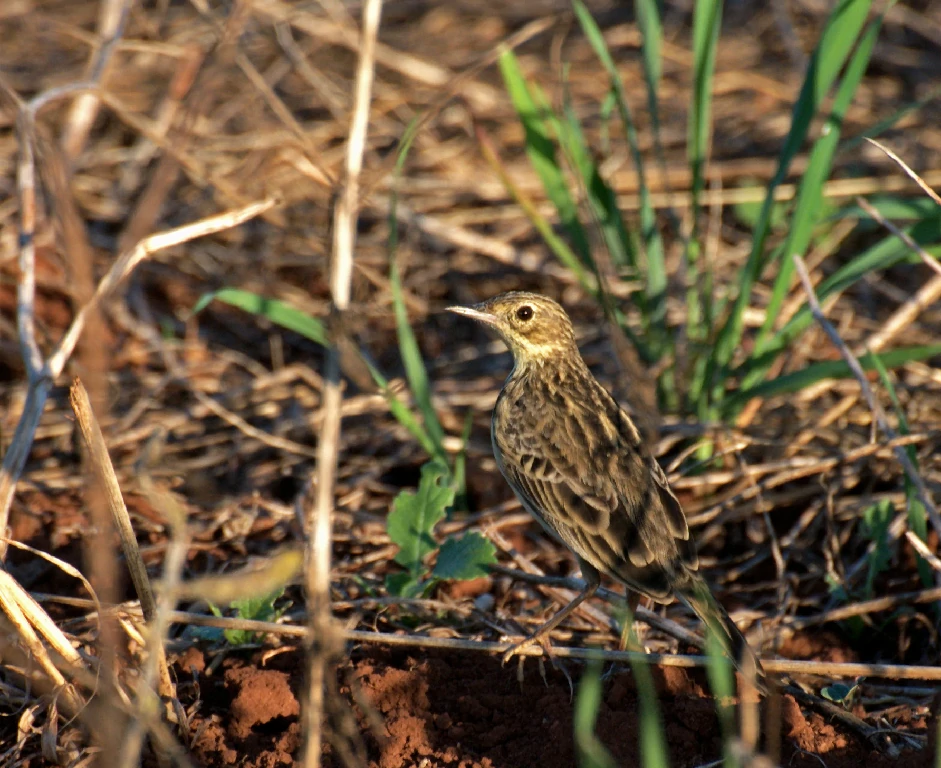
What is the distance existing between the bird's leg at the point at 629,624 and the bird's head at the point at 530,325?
116cm

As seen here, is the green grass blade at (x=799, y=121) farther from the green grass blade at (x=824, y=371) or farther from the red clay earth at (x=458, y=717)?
the red clay earth at (x=458, y=717)

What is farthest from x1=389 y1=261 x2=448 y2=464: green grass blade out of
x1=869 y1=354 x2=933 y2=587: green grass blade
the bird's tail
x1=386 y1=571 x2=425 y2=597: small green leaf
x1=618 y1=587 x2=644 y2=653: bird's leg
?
x1=869 y1=354 x2=933 y2=587: green grass blade

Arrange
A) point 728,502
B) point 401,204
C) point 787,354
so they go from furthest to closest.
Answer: point 401,204
point 787,354
point 728,502

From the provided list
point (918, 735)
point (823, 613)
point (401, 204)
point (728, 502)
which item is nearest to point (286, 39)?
point (401, 204)

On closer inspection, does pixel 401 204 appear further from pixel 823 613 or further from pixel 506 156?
pixel 823 613

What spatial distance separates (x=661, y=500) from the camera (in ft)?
13.7

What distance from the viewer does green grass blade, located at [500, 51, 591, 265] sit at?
5.30m

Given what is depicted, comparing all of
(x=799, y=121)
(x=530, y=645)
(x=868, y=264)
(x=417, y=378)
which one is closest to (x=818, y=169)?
(x=799, y=121)

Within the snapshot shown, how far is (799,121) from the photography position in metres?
4.91

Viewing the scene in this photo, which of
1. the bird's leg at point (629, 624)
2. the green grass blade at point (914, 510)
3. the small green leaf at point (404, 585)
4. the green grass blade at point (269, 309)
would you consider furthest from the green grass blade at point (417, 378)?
the green grass blade at point (914, 510)

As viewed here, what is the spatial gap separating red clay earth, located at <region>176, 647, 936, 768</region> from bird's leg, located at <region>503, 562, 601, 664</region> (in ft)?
0.39

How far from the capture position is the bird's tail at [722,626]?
357cm

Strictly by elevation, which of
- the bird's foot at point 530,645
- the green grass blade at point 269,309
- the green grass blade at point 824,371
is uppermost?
the green grass blade at point 269,309

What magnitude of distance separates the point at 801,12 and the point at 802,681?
6.54 meters
